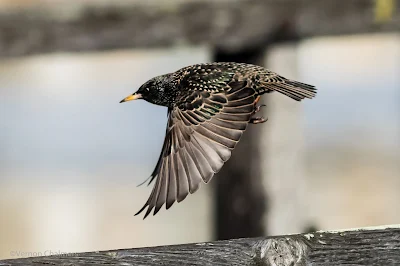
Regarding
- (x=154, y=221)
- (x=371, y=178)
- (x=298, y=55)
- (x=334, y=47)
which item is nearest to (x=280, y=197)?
(x=298, y=55)

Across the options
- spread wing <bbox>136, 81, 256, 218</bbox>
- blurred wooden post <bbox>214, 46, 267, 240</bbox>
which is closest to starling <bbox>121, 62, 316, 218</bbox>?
spread wing <bbox>136, 81, 256, 218</bbox>

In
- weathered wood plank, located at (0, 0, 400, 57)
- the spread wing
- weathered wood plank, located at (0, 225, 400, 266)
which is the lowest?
weathered wood plank, located at (0, 225, 400, 266)

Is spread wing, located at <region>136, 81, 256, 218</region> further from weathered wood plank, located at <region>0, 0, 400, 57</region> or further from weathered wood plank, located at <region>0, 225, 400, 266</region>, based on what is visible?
weathered wood plank, located at <region>0, 0, 400, 57</region>

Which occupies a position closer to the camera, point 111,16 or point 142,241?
point 111,16

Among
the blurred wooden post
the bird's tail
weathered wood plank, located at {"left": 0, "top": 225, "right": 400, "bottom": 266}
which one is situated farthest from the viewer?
the blurred wooden post

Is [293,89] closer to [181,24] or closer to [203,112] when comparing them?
[203,112]

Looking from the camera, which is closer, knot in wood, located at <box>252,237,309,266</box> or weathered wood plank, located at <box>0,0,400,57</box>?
knot in wood, located at <box>252,237,309,266</box>

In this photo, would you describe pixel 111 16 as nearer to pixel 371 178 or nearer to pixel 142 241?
pixel 142 241

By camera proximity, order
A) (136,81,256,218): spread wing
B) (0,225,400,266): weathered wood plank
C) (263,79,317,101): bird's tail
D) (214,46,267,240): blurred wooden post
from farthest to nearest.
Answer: (214,46,267,240): blurred wooden post < (263,79,317,101): bird's tail < (136,81,256,218): spread wing < (0,225,400,266): weathered wood plank
